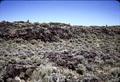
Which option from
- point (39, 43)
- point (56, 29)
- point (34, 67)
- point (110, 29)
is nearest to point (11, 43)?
point (39, 43)

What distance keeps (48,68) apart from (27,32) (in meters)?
16.1

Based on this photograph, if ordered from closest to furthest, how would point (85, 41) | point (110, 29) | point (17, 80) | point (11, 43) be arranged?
point (17, 80)
point (11, 43)
point (85, 41)
point (110, 29)

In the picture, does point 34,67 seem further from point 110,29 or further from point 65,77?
point 110,29

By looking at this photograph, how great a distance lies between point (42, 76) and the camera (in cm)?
820

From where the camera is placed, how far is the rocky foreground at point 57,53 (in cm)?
850

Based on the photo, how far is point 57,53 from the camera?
1327 cm

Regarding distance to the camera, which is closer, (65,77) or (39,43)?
(65,77)

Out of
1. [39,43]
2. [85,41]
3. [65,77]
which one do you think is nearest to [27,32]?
[39,43]

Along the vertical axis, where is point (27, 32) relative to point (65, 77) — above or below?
above

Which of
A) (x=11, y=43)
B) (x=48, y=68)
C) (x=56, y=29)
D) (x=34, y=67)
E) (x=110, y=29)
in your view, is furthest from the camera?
(x=110, y=29)

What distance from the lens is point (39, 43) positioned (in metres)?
21.4

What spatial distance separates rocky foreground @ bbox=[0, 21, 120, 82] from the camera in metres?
8.50

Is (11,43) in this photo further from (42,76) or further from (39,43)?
(42,76)

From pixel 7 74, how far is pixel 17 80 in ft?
3.59
